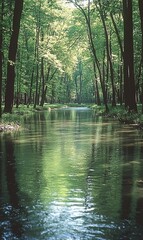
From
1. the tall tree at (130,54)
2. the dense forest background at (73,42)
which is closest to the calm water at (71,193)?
the dense forest background at (73,42)

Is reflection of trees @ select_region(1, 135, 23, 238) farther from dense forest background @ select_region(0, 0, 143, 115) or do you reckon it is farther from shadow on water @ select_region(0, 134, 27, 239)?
dense forest background @ select_region(0, 0, 143, 115)

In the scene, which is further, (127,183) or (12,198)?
(127,183)

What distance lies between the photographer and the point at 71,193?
22.8 feet

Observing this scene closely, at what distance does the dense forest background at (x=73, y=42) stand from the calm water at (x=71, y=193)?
10886 mm

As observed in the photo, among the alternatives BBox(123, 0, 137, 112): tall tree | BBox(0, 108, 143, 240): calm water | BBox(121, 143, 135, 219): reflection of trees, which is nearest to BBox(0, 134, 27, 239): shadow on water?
BBox(0, 108, 143, 240): calm water

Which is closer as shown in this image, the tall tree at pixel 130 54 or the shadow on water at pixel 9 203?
the shadow on water at pixel 9 203

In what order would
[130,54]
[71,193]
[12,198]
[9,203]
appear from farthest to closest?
[130,54] → [71,193] → [12,198] → [9,203]

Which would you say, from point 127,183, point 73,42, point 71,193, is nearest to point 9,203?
point 71,193

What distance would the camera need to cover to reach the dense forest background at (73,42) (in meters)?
25.8

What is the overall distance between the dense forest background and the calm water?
35.7ft

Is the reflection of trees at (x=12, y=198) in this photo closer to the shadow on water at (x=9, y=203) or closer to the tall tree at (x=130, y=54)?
the shadow on water at (x=9, y=203)

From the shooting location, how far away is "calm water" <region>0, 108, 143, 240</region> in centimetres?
508

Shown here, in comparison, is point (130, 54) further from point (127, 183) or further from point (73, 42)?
point (73, 42)

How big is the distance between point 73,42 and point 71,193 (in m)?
45.4
